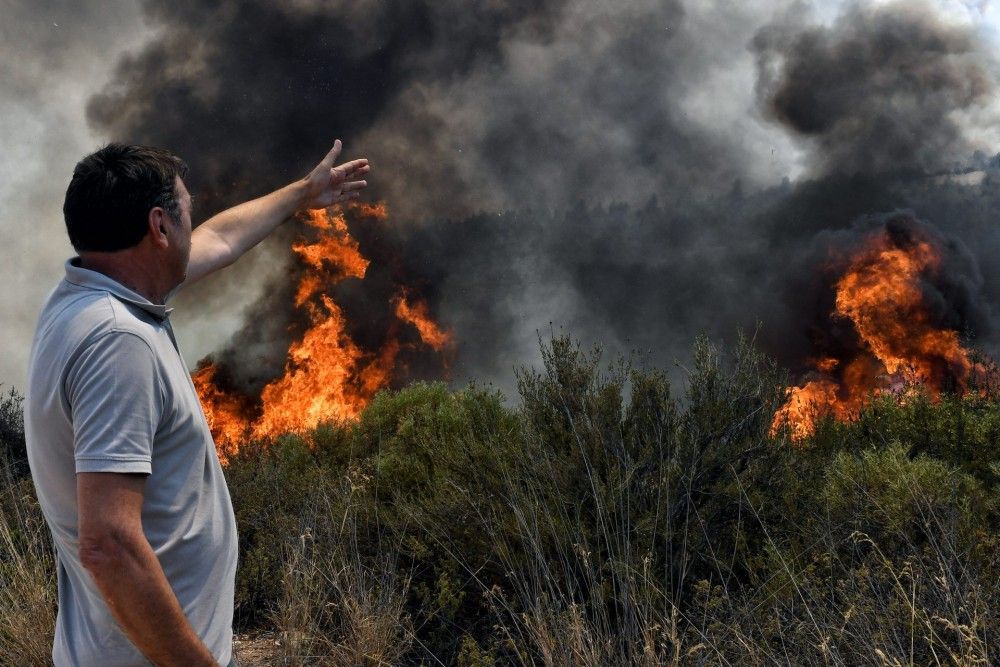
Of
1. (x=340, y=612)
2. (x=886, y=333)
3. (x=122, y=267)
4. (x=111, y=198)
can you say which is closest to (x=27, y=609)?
(x=340, y=612)

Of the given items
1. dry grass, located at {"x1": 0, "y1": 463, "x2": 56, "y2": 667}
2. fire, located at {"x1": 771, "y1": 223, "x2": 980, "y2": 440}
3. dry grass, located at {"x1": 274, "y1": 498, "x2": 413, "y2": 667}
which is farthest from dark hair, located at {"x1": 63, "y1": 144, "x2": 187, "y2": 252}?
fire, located at {"x1": 771, "y1": 223, "x2": 980, "y2": 440}

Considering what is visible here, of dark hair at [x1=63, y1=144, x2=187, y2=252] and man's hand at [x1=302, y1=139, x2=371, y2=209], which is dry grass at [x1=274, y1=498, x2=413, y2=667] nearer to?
man's hand at [x1=302, y1=139, x2=371, y2=209]

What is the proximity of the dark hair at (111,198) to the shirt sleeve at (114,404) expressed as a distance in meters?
0.32

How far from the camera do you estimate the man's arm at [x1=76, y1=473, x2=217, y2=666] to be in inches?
57.6

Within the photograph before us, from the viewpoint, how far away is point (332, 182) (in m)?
3.39

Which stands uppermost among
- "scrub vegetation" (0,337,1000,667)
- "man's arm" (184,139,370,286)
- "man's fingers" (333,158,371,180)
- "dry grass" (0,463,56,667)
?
"man's fingers" (333,158,371,180)

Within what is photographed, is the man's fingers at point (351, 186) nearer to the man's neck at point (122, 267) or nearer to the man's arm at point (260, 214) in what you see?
the man's arm at point (260, 214)

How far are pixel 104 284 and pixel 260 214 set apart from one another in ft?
4.39

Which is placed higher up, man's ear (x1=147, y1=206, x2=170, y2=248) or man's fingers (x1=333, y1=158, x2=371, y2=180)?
man's fingers (x1=333, y1=158, x2=371, y2=180)

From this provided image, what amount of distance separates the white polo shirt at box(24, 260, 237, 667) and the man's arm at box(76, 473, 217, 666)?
0.14 ft

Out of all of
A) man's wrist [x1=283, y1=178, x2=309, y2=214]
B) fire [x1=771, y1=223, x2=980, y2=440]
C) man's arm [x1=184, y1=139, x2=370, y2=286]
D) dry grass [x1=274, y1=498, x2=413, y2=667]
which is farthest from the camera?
fire [x1=771, y1=223, x2=980, y2=440]

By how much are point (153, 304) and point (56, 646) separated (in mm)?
846

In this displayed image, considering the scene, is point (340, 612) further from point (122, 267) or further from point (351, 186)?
point (122, 267)

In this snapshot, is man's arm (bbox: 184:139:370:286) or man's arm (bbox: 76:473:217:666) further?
man's arm (bbox: 184:139:370:286)
